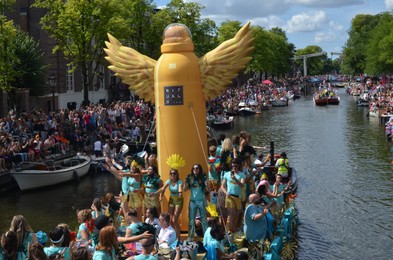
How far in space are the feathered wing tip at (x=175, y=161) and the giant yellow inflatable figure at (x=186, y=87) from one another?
13cm

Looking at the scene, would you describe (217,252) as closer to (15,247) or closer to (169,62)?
(15,247)

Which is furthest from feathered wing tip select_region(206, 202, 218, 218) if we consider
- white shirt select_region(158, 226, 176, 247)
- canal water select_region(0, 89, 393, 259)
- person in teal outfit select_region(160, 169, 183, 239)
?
canal water select_region(0, 89, 393, 259)

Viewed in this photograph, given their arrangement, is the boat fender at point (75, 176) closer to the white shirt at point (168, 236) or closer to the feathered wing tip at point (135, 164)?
the feathered wing tip at point (135, 164)

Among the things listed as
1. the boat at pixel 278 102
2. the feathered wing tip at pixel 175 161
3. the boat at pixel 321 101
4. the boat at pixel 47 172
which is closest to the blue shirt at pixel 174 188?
the feathered wing tip at pixel 175 161

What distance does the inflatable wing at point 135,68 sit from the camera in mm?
13586

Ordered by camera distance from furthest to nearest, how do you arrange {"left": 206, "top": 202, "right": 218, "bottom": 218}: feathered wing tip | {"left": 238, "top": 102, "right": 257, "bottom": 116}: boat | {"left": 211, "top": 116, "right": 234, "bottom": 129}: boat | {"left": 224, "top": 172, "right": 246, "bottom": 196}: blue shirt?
1. {"left": 238, "top": 102, "right": 257, "bottom": 116}: boat
2. {"left": 211, "top": 116, "right": 234, "bottom": 129}: boat
3. {"left": 224, "top": 172, "right": 246, "bottom": 196}: blue shirt
4. {"left": 206, "top": 202, "right": 218, "bottom": 218}: feathered wing tip

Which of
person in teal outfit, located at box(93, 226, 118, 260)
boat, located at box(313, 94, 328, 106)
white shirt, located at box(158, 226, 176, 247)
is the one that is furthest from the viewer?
boat, located at box(313, 94, 328, 106)

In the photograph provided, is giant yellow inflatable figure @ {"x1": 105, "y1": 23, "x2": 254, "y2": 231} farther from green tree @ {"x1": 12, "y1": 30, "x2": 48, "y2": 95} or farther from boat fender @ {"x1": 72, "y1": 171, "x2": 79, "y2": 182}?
green tree @ {"x1": 12, "y1": 30, "x2": 48, "y2": 95}

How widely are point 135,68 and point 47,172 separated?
41.1ft

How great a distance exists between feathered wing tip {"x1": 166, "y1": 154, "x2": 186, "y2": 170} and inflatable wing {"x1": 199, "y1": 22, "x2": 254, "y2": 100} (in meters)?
1.76

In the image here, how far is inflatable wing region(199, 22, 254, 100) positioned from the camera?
1304cm

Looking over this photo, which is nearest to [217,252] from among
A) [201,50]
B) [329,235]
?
[329,235]

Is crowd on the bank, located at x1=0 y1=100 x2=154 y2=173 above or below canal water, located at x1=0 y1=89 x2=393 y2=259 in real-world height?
above

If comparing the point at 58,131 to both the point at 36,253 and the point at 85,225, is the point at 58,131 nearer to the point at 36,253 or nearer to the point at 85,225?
the point at 85,225
